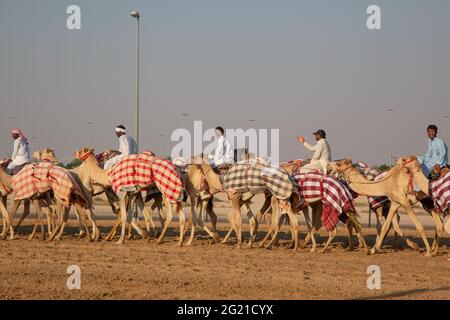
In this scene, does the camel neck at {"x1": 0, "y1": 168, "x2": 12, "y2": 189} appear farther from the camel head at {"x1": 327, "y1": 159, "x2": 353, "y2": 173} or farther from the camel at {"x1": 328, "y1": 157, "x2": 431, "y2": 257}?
the camel at {"x1": 328, "y1": 157, "x2": 431, "y2": 257}

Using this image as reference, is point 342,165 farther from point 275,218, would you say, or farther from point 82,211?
point 82,211

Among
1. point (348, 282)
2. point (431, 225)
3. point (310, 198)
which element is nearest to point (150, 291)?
point (348, 282)

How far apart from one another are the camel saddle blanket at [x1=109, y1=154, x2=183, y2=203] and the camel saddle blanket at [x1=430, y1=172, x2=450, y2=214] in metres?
5.35

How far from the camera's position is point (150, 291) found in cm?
1053

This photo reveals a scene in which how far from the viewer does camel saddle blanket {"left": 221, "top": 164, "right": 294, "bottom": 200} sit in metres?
15.7

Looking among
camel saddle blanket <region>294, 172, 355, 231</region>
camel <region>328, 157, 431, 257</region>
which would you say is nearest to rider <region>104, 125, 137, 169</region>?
camel saddle blanket <region>294, 172, 355, 231</region>

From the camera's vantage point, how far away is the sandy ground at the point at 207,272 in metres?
10.5

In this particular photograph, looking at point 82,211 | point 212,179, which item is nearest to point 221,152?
point 212,179

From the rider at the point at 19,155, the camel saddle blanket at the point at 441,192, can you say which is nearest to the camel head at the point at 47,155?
the rider at the point at 19,155

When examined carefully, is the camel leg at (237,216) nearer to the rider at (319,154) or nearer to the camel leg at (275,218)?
the camel leg at (275,218)

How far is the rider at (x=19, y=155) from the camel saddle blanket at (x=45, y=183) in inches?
63.2

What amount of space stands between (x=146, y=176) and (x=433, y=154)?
633 centimetres

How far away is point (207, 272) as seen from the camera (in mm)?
12523
